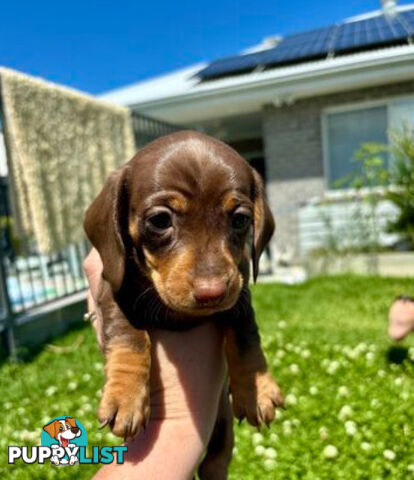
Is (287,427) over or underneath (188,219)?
underneath

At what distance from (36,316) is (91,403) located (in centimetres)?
280

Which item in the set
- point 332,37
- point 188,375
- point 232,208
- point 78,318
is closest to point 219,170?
point 232,208

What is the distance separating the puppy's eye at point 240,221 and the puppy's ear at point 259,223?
0.40 feet

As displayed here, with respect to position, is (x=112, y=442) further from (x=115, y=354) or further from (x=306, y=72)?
(x=306, y=72)

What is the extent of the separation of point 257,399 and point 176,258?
674 mm

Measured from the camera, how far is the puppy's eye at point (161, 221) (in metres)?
2.01

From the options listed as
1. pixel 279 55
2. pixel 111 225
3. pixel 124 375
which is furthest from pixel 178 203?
pixel 279 55

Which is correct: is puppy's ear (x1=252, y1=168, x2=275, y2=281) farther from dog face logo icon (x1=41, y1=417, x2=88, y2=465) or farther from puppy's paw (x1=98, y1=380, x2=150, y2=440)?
dog face logo icon (x1=41, y1=417, x2=88, y2=465)

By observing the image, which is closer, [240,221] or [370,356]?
[240,221]

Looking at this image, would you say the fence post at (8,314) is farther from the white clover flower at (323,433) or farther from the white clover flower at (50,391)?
the white clover flower at (323,433)

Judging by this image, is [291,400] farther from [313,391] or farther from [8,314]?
[8,314]

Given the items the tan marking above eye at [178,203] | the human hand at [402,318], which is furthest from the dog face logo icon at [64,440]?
the human hand at [402,318]

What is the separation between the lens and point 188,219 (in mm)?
1982

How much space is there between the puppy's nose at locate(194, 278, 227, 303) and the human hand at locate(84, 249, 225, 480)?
0.30 meters
